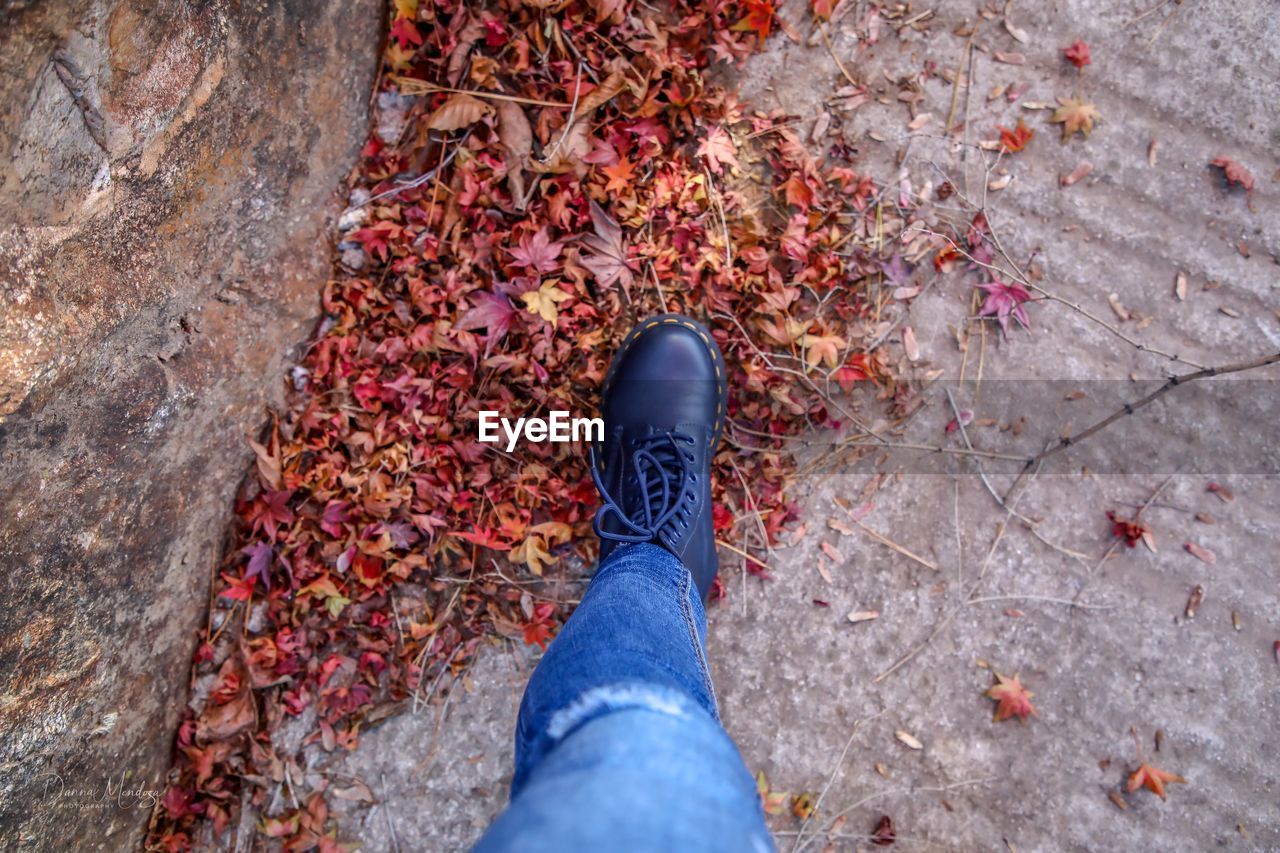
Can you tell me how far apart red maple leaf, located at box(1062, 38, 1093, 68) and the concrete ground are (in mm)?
24

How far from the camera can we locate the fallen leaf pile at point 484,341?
1.85 meters

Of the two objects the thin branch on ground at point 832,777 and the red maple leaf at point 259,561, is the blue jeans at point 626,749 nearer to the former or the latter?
the thin branch on ground at point 832,777

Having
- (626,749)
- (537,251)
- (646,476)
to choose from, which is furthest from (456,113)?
(626,749)

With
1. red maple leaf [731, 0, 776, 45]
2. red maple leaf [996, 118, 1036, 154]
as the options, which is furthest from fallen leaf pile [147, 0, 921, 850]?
red maple leaf [996, 118, 1036, 154]

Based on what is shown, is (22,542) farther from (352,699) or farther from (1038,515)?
(1038,515)

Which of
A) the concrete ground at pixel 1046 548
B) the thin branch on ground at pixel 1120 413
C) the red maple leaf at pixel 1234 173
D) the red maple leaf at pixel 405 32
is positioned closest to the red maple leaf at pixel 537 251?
the red maple leaf at pixel 405 32

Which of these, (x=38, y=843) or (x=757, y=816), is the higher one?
(x=757, y=816)

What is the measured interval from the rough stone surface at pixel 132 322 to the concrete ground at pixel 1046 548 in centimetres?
58

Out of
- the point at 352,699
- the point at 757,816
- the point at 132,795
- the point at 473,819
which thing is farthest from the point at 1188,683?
the point at 132,795

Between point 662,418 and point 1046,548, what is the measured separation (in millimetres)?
1101

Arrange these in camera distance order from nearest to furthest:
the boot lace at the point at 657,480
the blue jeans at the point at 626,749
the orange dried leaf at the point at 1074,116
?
the blue jeans at the point at 626,749, the boot lace at the point at 657,480, the orange dried leaf at the point at 1074,116

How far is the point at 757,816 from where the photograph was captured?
97 cm

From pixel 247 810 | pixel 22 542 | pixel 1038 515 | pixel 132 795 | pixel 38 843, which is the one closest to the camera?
pixel 22 542

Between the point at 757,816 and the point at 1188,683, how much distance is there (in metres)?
1.60
